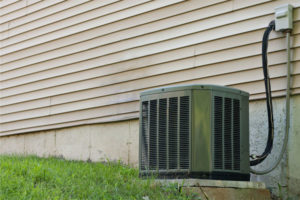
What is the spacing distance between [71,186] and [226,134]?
1.20 metres

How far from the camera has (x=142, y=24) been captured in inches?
213

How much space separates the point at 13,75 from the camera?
23.1ft

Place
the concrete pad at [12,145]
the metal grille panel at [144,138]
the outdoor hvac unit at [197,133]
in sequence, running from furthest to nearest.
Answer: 1. the concrete pad at [12,145]
2. the metal grille panel at [144,138]
3. the outdoor hvac unit at [197,133]

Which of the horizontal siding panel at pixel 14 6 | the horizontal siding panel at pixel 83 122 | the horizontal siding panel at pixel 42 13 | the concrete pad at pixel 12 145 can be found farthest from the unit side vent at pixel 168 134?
A: the horizontal siding panel at pixel 14 6

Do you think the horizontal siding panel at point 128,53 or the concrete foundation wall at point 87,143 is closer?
the horizontal siding panel at point 128,53

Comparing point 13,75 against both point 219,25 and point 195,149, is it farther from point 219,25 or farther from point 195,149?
point 195,149

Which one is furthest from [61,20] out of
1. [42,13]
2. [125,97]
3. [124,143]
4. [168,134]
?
[168,134]

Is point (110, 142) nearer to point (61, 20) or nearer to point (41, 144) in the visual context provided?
point (41, 144)

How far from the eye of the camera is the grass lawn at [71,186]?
3.39 m

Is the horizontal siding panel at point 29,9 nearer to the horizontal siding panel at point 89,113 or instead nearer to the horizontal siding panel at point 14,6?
the horizontal siding panel at point 14,6

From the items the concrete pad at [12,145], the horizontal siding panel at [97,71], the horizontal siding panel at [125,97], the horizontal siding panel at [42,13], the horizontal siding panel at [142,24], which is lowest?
the concrete pad at [12,145]

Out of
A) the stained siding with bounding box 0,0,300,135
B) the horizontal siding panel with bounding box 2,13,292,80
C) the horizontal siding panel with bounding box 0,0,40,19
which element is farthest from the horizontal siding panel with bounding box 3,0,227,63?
Answer: the horizontal siding panel with bounding box 0,0,40,19

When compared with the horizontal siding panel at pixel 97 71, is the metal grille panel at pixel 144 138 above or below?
below

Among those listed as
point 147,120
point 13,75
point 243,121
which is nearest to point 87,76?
point 13,75
